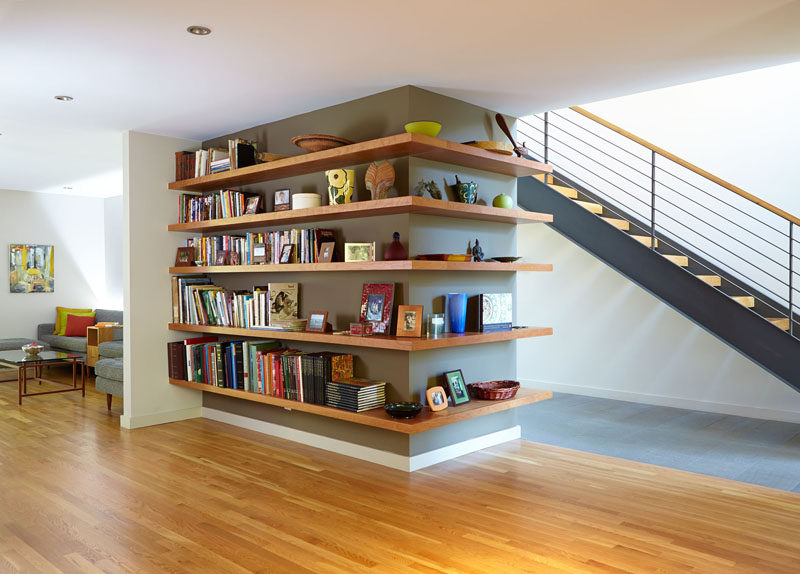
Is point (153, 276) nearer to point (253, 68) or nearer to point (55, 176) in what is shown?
point (253, 68)

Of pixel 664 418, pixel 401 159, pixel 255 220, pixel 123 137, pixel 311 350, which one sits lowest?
pixel 664 418

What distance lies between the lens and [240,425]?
526cm

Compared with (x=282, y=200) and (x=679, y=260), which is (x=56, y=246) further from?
(x=679, y=260)

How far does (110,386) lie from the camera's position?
5738 mm

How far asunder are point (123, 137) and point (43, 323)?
523cm

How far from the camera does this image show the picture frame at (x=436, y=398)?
3898 millimetres

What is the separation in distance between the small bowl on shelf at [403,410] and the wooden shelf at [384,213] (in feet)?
3.93

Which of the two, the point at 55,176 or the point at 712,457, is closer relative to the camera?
the point at 712,457

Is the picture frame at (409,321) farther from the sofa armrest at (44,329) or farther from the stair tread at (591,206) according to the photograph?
the sofa armrest at (44,329)

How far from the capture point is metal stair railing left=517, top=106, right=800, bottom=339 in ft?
17.8

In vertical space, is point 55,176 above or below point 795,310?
above

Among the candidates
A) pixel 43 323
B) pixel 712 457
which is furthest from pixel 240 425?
pixel 43 323

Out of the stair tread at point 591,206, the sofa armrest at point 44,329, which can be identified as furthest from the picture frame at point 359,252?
the sofa armrest at point 44,329

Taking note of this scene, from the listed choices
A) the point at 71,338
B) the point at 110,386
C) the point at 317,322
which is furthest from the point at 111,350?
the point at 317,322
